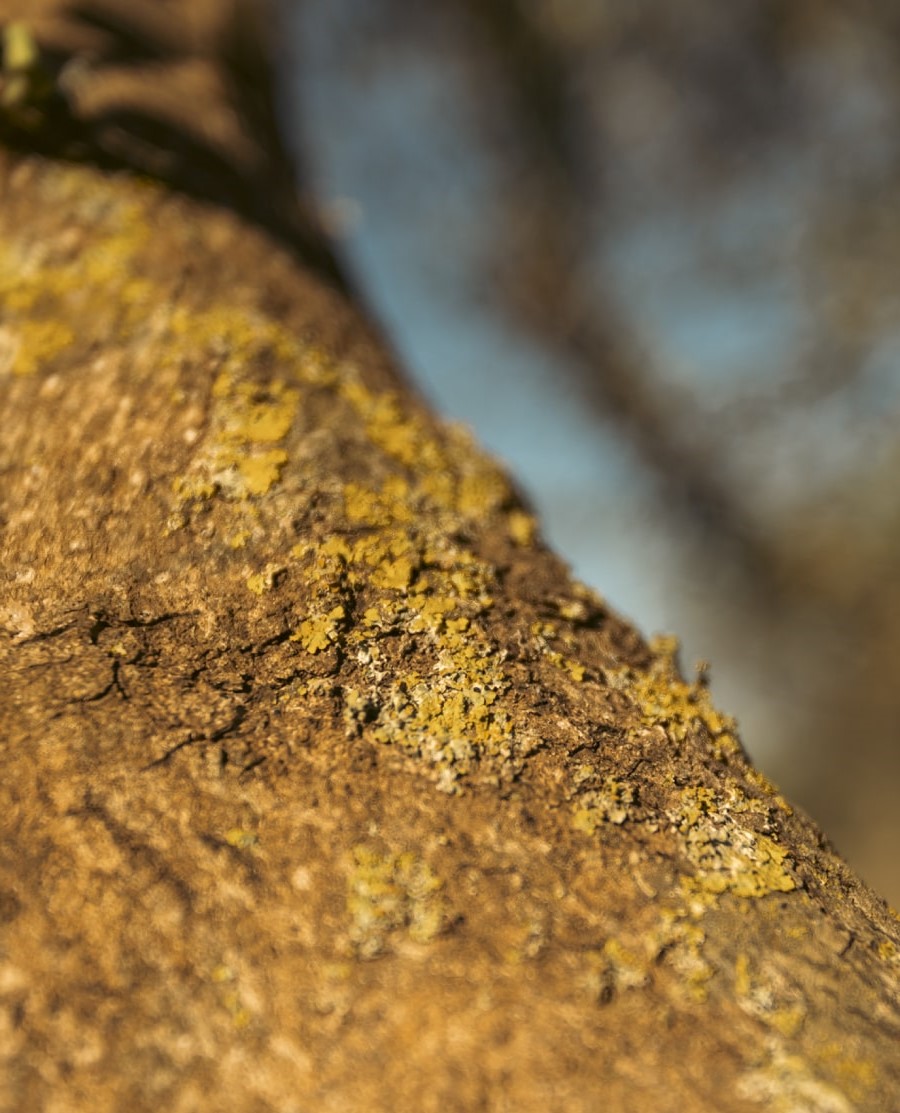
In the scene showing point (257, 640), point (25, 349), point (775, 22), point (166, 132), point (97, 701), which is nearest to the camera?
point (97, 701)

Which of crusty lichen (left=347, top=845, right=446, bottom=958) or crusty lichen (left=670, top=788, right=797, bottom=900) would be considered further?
crusty lichen (left=670, top=788, right=797, bottom=900)

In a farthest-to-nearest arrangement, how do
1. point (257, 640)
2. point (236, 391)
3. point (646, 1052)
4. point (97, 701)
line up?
point (236, 391)
point (257, 640)
point (97, 701)
point (646, 1052)

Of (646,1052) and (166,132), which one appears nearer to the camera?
(646,1052)

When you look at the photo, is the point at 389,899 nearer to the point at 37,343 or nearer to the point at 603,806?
the point at 603,806

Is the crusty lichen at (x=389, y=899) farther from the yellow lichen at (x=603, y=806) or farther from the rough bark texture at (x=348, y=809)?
the yellow lichen at (x=603, y=806)

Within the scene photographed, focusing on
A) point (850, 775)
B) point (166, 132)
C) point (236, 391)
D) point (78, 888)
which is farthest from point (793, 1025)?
point (850, 775)

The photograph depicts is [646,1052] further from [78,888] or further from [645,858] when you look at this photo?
[78,888]

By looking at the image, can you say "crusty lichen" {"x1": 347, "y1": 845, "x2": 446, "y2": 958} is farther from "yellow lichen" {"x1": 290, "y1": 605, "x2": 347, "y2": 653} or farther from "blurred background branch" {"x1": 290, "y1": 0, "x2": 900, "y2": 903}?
"blurred background branch" {"x1": 290, "y1": 0, "x2": 900, "y2": 903}

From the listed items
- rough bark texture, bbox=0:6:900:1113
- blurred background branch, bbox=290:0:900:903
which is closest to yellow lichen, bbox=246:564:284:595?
rough bark texture, bbox=0:6:900:1113
